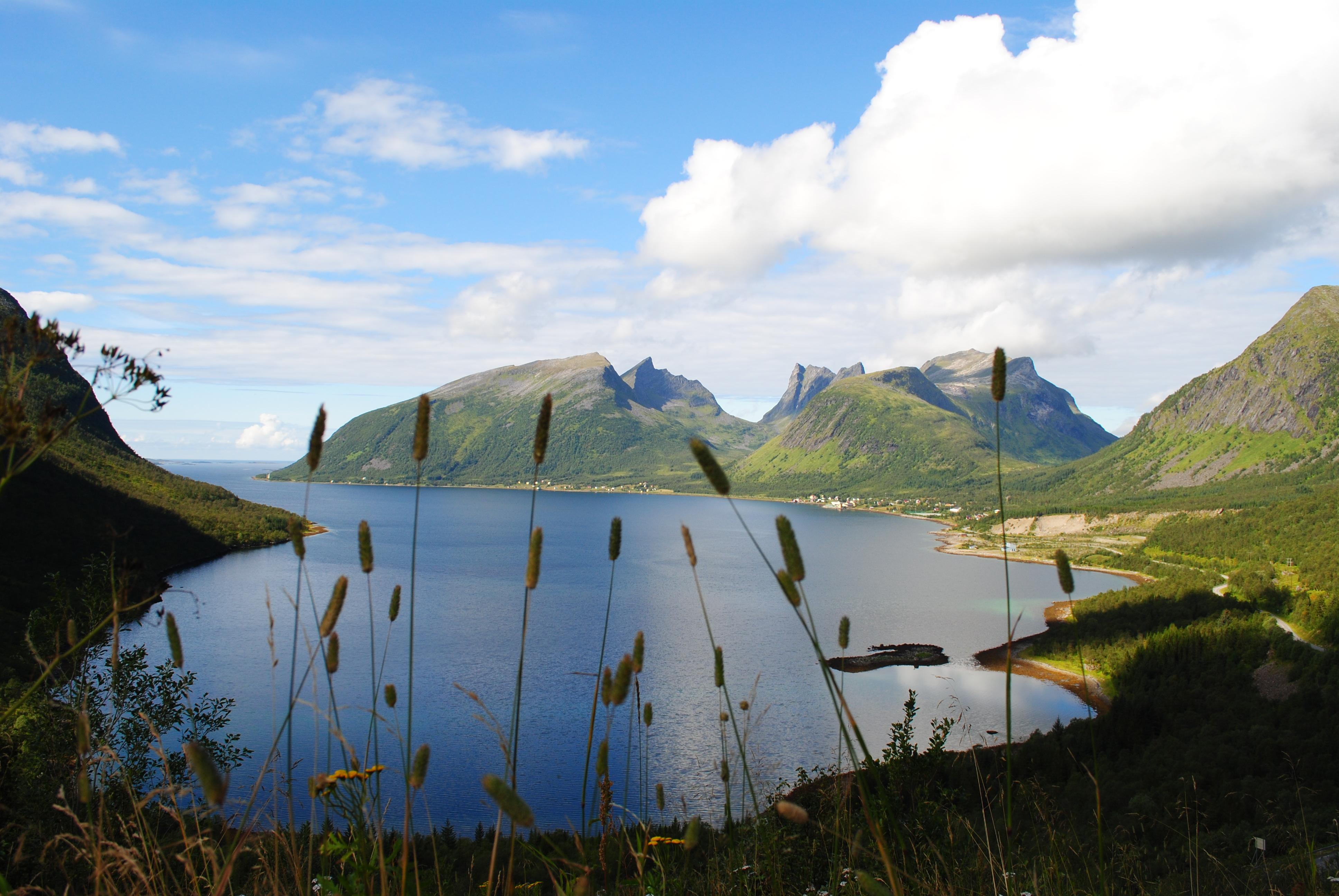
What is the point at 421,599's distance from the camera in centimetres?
5378

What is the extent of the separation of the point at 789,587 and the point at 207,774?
3.43 feet

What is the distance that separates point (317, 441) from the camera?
74.2 inches

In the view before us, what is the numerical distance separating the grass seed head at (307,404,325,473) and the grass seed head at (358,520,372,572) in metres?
0.19

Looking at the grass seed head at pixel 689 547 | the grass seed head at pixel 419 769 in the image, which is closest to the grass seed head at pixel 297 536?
the grass seed head at pixel 419 769

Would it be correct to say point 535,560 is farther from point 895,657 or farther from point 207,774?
point 895,657

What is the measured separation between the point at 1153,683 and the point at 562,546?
64229 mm

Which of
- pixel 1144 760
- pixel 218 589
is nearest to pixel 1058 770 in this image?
pixel 1144 760

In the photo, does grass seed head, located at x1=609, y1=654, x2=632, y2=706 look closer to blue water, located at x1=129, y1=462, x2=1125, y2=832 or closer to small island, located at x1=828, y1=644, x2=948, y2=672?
blue water, located at x1=129, y1=462, x2=1125, y2=832

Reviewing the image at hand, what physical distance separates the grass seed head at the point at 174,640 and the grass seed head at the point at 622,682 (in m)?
1.09

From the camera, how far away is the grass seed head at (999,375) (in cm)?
184

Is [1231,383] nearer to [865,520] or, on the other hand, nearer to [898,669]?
[865,520]

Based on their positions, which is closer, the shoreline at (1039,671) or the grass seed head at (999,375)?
the grass seed head at (999,375)

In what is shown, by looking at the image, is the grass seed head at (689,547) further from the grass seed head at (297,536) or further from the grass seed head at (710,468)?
the grass seed head at (297,536)

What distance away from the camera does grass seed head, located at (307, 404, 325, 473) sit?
6.03 ft
